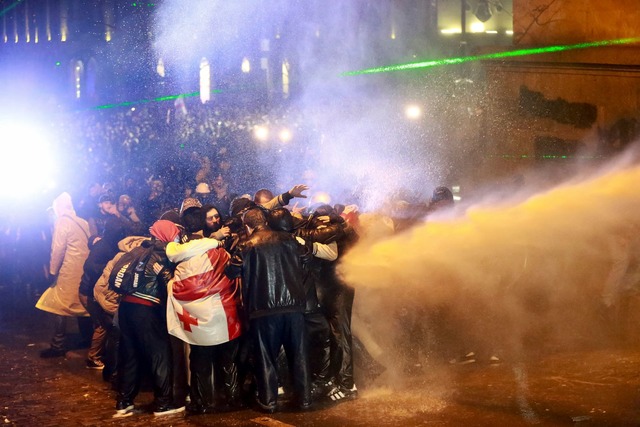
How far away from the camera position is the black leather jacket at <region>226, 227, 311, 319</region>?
678 centimetres

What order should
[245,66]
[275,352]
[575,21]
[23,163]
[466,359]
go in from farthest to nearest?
1. [245,66]
2. [23,163]
3. [575,21]
4. [466,359]
5. [275,352]

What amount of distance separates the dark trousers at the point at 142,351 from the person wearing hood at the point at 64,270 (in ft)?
9.46

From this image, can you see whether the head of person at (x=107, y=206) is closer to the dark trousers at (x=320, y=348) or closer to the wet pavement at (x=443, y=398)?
the wet pavement at (x=443, y=398)

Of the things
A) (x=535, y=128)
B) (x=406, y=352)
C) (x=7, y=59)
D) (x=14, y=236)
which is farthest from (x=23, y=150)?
(x=7, y=59)

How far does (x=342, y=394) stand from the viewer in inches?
284

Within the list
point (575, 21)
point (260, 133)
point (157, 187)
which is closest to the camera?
point (575, 21)

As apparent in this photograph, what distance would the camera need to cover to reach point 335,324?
24.2 feet

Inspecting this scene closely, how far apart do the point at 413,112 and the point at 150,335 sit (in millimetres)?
8414

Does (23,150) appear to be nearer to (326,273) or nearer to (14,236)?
(14,236)

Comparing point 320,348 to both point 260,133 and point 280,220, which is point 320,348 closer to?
point 280,220

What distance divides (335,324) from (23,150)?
16939mm

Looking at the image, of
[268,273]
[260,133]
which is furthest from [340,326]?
[260,133]

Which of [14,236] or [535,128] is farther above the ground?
[535,128]

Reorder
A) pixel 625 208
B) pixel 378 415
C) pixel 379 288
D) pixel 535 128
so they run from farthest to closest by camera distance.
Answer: pixel 535 128, pixel 625 208, pixel 379 288, pixel 378 415
